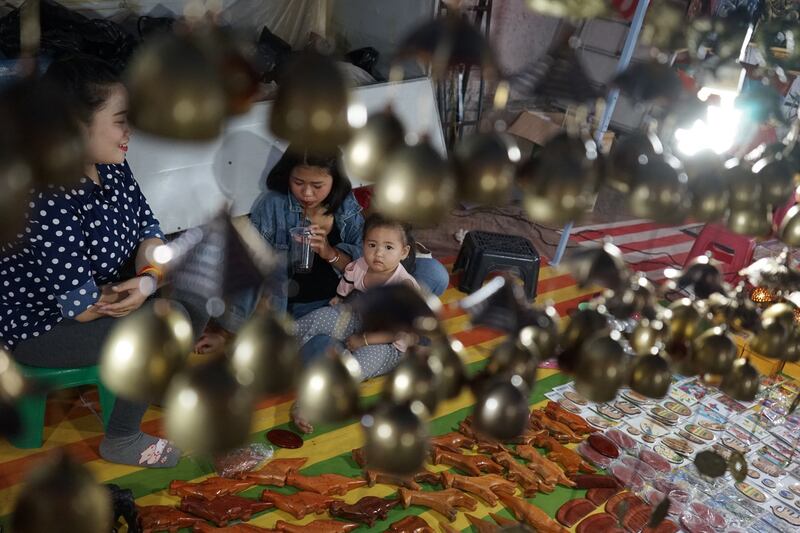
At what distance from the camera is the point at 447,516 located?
66.1 inches

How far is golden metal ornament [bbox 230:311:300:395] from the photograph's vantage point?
1.61 ft

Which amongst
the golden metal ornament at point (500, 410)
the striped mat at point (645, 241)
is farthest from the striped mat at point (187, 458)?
the striped mat at point (645, 241)

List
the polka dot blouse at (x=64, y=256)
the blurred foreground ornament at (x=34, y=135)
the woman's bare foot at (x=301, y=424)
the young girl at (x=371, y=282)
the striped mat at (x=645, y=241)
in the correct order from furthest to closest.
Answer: the striped mat at (x=645, y=241), the young girl at (x=371, y=282), the woman's bare foot at (x=301, y=424), the polka dot blouse at (x=64, y=256), the blurred foreground ornament at (x=34, y=135)

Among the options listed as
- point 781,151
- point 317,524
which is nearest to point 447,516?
point 317,524

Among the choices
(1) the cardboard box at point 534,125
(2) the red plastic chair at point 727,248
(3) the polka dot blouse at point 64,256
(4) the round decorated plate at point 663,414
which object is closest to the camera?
(3) the polka dot blouse at point 64,256

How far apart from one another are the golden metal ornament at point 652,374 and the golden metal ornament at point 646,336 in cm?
1

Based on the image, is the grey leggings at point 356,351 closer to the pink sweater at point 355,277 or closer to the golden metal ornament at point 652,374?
the pink sweater at point 355,277

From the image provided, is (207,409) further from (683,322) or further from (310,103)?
(683,322)

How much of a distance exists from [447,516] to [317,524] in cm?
33

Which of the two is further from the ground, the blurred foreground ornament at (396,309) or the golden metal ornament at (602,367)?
the blurred foreground ornament at (396,309)

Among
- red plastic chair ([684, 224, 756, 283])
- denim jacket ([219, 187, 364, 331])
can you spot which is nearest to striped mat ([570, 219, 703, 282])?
red plastic chair ([684, 224, 756, 283])

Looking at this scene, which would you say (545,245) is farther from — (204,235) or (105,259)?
(204,235)

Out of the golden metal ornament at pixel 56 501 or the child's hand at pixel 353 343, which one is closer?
the golden metal ornament at pixel 56 501

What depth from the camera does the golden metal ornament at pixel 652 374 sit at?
2.50 ft
